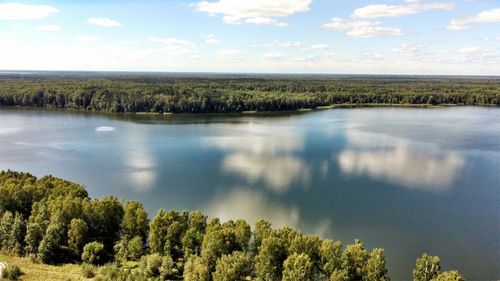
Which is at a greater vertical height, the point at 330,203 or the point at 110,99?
the point at 110,99

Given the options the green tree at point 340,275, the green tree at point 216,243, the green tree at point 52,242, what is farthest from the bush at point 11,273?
the green tree at point 340,275

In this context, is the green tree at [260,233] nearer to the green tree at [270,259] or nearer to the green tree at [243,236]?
the green tree at [243,236]

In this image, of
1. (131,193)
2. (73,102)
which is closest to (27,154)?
(131,193)

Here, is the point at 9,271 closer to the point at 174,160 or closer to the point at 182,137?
the point at 174,160

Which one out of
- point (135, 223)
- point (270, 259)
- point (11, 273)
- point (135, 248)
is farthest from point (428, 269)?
point (11, 273)

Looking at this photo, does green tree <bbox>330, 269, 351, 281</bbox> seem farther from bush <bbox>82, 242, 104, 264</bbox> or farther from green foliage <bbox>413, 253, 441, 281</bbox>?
bush <bbox>82, 242, 104, 264</bbox>

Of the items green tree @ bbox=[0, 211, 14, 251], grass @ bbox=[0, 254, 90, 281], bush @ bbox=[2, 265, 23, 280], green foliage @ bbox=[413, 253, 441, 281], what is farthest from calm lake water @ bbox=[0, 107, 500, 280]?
bush @ bbox=[2, 265, 23, 280]

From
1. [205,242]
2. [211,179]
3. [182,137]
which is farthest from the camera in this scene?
[182,137]
